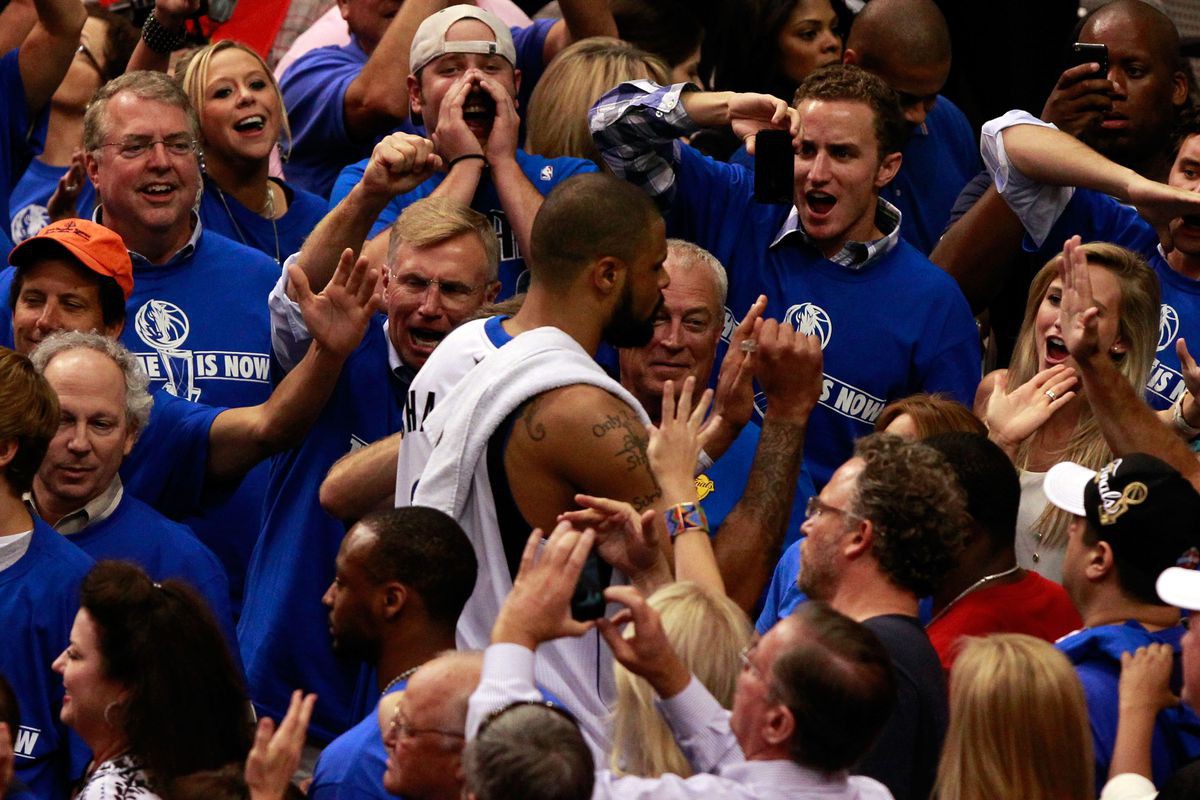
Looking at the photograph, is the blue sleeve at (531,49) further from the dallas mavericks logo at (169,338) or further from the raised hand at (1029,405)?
the raised hand at (1029,405)

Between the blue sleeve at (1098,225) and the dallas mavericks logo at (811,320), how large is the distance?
2.86ft

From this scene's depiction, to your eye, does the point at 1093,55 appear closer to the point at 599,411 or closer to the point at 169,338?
the point at 599,411

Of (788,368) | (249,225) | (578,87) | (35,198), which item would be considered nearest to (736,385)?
(788,368)

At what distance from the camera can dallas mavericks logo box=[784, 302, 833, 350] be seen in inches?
228

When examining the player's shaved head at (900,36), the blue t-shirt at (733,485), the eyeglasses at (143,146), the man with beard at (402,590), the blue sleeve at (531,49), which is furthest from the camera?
the blue sleeve at (531,49)

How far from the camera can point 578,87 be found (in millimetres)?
6195

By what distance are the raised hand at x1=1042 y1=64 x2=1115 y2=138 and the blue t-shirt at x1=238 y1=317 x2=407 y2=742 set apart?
2.38m

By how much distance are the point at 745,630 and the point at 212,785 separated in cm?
113

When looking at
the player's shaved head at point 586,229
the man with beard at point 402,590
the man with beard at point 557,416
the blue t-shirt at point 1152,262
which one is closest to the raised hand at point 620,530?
the man with beard at point 557,416

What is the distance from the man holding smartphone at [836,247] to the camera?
5770mm

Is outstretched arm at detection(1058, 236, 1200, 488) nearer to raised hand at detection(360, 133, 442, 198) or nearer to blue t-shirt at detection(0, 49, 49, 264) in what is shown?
raised hand at detection(360, 133, 442, 198)

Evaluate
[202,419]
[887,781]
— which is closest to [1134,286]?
[887,781]

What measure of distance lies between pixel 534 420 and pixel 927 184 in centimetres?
313

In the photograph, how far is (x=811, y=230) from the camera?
19.2 ft
